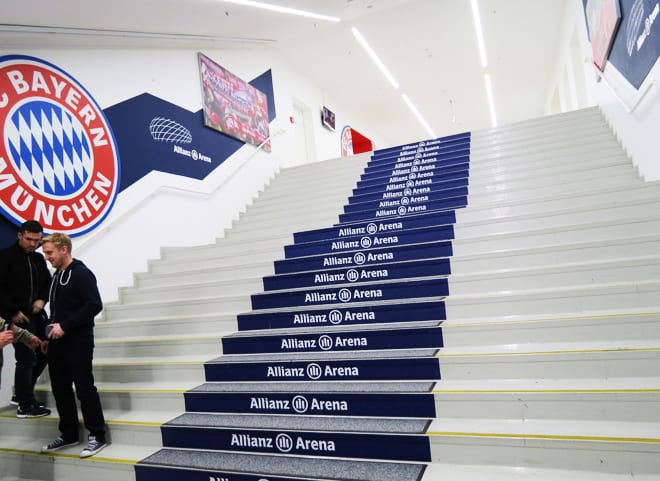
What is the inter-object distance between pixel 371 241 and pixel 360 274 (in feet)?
1.97

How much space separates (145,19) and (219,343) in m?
3.63

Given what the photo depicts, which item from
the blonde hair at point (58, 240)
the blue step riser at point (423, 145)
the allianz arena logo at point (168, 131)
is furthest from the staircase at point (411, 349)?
the blue step riser at point (423, 145)

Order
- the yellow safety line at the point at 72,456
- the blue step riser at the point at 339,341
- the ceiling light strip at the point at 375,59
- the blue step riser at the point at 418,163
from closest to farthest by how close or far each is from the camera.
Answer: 1. the yellow safety line at the point at 72,456
2. the blue step riser at the point at 339,341
3. the blue step riser at the point at 418,163
4. the ceiling light strip at the point at 375,59

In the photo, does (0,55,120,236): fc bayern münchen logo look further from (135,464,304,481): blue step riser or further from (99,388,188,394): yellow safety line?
(135,464,304,481): blue step riser

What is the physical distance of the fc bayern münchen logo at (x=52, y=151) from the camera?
3.77 meters

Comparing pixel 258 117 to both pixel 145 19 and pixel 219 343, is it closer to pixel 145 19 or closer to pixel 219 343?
pixel 145 19

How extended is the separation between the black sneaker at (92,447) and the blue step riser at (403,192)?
3.61 metres

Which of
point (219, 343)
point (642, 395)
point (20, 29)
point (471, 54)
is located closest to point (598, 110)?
point (471, 54)

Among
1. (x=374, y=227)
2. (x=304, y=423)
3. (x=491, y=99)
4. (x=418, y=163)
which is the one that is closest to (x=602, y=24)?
(x=418, y=163)

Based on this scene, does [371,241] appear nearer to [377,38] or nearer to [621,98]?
[621,98]

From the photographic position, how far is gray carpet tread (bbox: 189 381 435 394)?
2580 millimetres

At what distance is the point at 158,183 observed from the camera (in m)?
5.27

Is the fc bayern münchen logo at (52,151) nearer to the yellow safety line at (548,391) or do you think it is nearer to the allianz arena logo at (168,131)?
the allianz arena logo at (168,131)

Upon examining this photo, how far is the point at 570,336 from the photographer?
8.61ft
